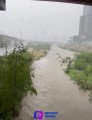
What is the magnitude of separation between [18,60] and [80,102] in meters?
3.52

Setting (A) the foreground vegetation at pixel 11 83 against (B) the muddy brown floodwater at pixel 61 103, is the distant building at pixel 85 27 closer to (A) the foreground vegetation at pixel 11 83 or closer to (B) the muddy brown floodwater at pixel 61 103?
(B) the muddy brown floodwater at pixel 61 103

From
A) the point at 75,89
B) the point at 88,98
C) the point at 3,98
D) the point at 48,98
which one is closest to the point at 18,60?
the point at 3,98

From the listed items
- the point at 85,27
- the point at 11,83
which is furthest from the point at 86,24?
the point at 11,83

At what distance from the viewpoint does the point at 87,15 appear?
43250 millimetres

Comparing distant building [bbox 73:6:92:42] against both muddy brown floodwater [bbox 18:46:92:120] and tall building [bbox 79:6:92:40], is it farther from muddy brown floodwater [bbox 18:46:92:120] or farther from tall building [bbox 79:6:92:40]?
muddy brown floodwater [bbox 18:46:92:120]

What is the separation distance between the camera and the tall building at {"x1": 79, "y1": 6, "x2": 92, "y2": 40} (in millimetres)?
42281

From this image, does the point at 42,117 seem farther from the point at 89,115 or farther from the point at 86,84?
the point at 86,84

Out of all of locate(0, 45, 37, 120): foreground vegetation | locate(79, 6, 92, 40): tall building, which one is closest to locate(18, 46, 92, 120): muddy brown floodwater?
locate(0, 45, 37, 120): foreground vegetation

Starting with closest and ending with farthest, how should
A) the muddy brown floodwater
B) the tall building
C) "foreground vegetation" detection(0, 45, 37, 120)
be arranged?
"foreground vegetation" detection(0, 45, 37, 120) < the muddy brown floodwater < the tall building

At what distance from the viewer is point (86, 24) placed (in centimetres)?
4612

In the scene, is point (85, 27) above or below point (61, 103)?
above

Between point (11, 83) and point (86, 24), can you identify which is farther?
point (86, 24)

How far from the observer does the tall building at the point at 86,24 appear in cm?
4228

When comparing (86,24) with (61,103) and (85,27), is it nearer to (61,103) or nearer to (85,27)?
(85,27)
